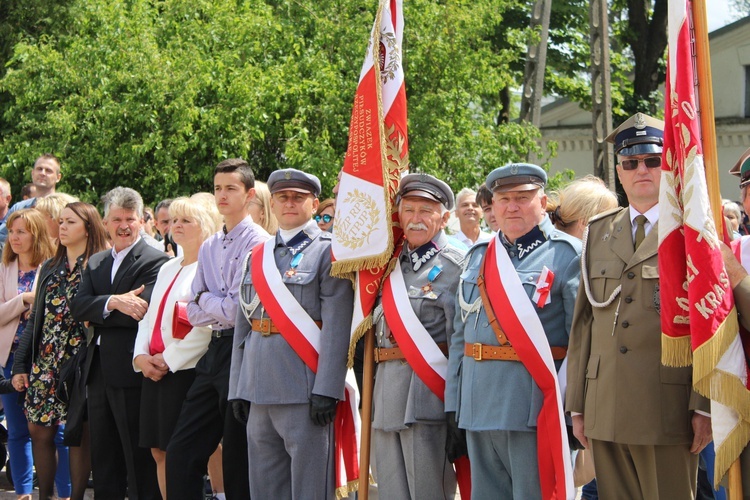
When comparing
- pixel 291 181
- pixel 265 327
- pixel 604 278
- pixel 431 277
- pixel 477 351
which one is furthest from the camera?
pixel 291 181

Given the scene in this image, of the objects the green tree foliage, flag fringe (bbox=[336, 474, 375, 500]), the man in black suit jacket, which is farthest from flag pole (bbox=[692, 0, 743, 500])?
the green tree foliage

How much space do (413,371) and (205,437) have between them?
5.29 feet

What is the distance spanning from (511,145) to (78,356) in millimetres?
7583

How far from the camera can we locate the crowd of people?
4.41 meters

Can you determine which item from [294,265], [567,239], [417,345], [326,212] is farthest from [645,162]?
[326,212]

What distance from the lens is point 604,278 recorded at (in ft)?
14.6

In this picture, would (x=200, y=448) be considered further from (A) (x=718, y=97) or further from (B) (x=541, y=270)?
(A) (x=718, y=97)

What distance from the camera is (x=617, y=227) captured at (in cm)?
455

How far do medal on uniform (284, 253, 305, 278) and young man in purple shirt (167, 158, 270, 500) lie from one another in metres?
0.49

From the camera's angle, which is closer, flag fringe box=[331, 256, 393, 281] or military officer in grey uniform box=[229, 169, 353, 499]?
flag fringe box=[331, 256, 393, 281]

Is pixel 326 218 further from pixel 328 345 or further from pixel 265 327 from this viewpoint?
pixel 328 345

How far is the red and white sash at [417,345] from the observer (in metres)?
5.04

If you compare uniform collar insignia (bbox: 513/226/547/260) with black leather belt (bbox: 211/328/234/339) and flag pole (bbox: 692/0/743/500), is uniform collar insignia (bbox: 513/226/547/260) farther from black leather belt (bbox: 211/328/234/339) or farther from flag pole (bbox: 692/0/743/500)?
black leather belt (bbox: 211/328/234/339)

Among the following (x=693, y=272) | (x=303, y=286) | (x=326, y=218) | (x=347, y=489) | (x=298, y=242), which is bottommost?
(x=347, y=489)
